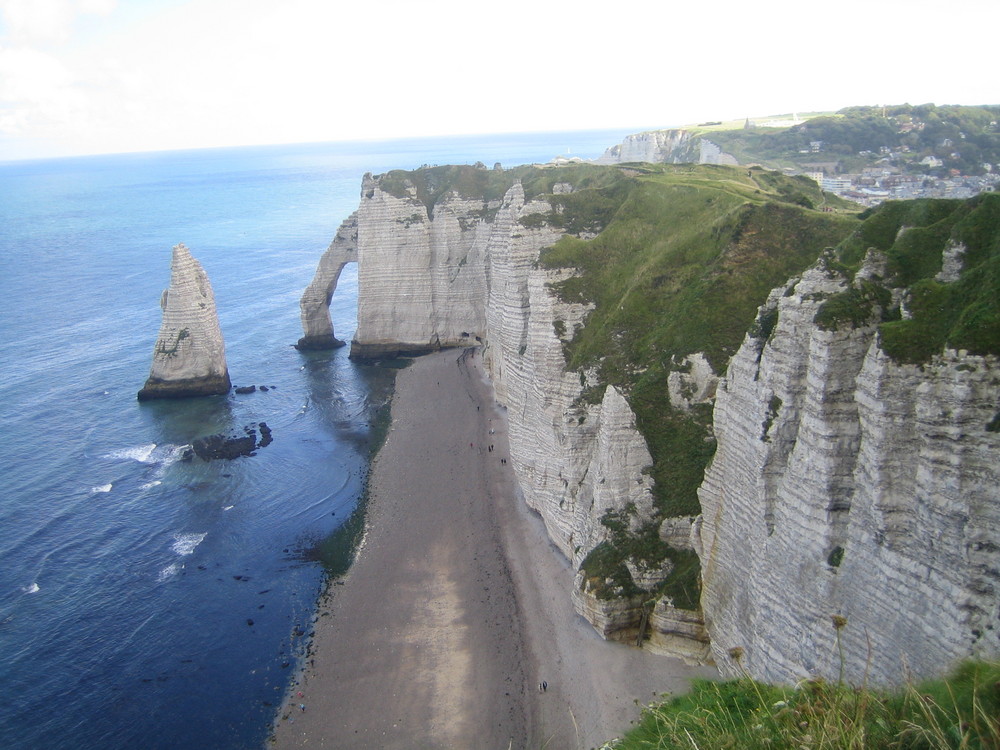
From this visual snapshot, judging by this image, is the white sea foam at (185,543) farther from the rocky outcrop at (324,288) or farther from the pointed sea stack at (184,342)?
the rocky outcrop at (324,288)

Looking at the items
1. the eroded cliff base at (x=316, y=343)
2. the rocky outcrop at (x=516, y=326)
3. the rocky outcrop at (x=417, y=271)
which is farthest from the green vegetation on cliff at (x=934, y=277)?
the eroded cliff base at (x=316, y=343)

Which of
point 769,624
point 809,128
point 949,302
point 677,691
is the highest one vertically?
point 809,128

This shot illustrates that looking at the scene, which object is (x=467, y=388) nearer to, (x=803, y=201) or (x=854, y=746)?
(x=803, y=201)

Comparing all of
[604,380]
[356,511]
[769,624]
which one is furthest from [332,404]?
[769,624]

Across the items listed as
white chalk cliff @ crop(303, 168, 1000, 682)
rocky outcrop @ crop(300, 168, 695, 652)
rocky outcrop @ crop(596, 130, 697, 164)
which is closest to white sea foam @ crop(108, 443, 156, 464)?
rocky outcrop @ crop(300, 168, 695, 652)

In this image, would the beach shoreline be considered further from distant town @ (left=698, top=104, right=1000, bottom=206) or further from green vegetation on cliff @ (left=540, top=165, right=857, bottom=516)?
distant town @ (left=698, top=104, right=1000, bottom=206)

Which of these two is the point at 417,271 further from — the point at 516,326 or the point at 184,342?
the point at 516,326

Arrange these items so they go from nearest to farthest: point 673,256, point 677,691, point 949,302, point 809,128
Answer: point 949,302 → point 677,691 → point 673,256 → point 809,128

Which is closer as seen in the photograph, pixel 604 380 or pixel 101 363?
pixel 604 380

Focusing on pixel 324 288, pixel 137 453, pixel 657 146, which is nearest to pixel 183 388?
pixel 137 453

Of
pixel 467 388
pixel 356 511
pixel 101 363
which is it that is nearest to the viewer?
pixel 356 511
